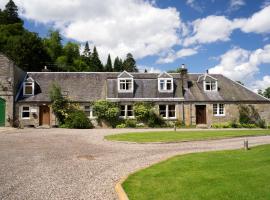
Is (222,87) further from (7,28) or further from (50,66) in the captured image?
(7,28)

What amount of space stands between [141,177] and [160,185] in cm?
126

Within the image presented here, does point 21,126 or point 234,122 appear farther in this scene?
point 234,122

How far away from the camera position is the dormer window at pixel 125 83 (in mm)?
37344

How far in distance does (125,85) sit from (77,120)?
784cm

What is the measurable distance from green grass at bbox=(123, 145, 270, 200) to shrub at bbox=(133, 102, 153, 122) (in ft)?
71.6

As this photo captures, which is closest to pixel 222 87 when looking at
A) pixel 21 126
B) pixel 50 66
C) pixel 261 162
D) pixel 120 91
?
pixel 120 91

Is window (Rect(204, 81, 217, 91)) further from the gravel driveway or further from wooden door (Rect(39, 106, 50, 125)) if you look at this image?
the gravel driveway

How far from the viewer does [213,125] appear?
36062 mm

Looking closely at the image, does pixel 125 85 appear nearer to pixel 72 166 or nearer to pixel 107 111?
pixel 107 111

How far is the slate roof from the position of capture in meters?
36.9

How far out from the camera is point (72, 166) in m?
12.2

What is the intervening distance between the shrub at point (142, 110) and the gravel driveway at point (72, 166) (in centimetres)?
1584

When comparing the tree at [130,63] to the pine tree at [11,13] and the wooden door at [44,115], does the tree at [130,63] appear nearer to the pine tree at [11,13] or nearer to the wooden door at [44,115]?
the pine tree at [11,13]

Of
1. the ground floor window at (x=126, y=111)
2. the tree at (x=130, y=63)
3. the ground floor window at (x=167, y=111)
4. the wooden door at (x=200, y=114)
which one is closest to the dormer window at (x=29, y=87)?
the ground floor window at (x=126, y=111)
